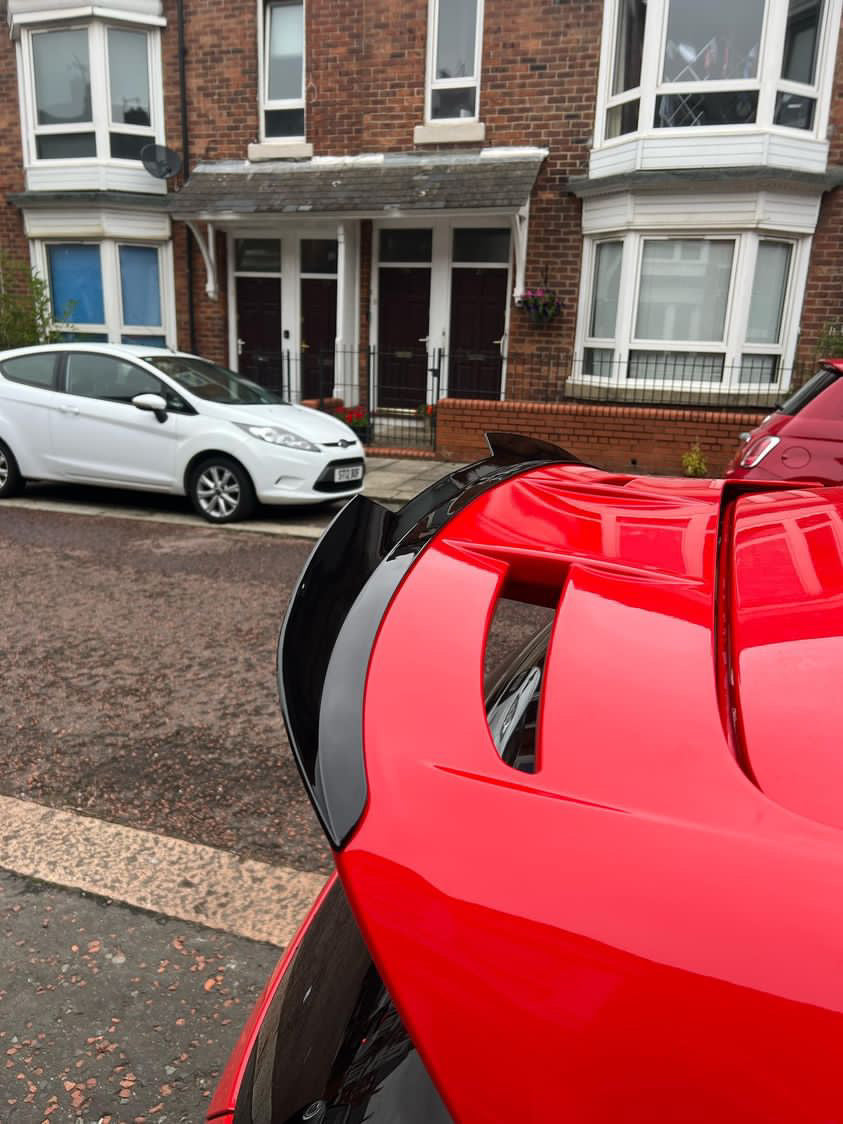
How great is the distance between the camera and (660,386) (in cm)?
1109

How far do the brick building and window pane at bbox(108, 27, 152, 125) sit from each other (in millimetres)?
37

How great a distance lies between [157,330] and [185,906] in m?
13.4

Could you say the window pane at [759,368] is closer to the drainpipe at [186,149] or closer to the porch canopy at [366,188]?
the porch canopy at [366,188]

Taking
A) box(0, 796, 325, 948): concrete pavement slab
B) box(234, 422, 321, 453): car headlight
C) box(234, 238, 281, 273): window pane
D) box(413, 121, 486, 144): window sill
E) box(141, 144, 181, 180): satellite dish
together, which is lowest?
box(0, 796, 325, 948): concrete pavement slab

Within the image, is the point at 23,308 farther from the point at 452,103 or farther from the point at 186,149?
the point at 452,103

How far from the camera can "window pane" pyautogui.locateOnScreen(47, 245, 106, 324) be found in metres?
13.9

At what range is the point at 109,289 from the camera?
13812 mm

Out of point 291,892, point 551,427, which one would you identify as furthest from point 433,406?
point 291,892

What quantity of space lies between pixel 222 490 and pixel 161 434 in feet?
2.53

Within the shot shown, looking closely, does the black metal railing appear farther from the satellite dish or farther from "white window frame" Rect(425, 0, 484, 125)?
"white window frame" Rect(425, 0, 484, 125)

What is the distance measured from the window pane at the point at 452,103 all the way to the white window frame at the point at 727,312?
270 cm

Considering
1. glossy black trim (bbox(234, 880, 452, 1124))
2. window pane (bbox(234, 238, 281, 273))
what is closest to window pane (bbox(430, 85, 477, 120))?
window pane (bbox(234, 238, 281, 273))

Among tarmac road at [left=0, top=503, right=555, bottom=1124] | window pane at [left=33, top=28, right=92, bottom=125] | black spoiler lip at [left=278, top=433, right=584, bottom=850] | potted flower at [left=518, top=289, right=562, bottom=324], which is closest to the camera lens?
black spoiler lip at [left=278, top=433, right=584, bottom=850]

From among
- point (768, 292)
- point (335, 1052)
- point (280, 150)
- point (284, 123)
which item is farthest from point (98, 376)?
point (768, 292)
